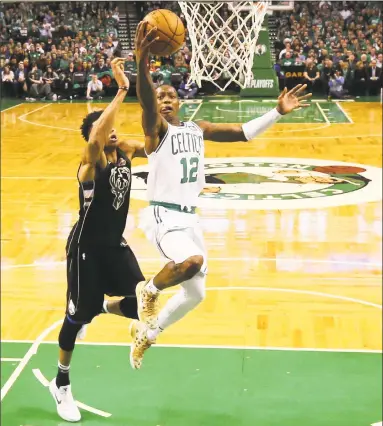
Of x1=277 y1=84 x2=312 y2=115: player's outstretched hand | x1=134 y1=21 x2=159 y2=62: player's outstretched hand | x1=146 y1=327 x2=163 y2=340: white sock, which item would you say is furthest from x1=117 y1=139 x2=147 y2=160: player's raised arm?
x1=146 y1=327 x2=163 y2=340: white sock

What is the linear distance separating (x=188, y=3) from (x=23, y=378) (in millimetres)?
3198

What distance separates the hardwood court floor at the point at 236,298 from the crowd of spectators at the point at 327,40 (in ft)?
1.11

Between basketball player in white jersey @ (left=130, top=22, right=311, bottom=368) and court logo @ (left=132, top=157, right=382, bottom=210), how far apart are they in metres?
1.16

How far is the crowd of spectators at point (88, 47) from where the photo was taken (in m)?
3.82

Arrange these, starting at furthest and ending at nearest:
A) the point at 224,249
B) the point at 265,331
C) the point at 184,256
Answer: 1. the point at 224,249
2. the point at 265,331
3. the point at 184,256

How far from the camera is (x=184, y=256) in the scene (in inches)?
130

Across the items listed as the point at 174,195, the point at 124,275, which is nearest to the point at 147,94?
the point at 174,195

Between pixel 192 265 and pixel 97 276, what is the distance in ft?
2.06

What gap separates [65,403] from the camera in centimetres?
495

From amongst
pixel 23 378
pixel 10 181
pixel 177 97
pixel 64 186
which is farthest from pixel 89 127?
pixel 10 181

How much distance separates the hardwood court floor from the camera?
5512mm

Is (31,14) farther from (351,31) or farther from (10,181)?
(10,181)

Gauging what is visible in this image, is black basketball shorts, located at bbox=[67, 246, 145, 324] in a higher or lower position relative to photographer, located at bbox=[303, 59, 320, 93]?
lower

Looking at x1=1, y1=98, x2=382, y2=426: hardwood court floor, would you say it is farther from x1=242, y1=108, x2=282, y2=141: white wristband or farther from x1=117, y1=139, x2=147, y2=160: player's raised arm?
x1=242, y1=108, x2=282, y2=141: white wristband
